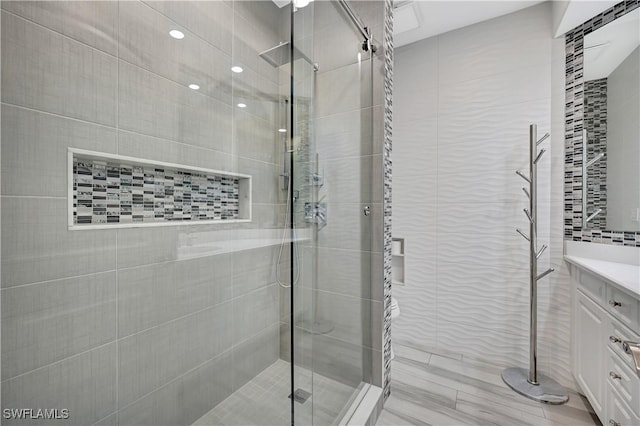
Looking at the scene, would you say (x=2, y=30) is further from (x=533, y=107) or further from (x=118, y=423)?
(x=533, y=107)

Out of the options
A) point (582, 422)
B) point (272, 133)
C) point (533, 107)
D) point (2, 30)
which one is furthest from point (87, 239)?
point (533, 107)

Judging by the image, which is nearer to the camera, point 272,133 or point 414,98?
point 272,133

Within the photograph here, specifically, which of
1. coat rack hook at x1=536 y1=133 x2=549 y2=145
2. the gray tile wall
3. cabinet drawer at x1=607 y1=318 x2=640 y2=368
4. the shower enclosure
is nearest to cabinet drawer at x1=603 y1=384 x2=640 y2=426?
cabinet drawer at x1=607 y1=318 x2=640 y2=368

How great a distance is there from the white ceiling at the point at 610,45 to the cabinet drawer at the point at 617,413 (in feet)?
5.63

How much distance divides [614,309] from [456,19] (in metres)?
A: 2.01

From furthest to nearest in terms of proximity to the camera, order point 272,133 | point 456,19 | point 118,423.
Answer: point 456,19, point 272,133, point 118,423

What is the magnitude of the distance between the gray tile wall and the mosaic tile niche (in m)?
0.05

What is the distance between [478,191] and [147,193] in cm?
211

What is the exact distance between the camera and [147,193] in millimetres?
1219

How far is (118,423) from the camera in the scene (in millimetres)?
1103

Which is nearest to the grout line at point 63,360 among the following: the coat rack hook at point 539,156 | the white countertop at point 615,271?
the white countertop at point 615,271

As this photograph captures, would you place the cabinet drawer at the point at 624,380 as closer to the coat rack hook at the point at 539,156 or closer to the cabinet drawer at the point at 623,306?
the cabinet drawer at the point at 623,306

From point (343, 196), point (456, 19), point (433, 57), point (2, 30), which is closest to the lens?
point (2, 30)

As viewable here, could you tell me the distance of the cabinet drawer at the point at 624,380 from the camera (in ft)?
3.42
